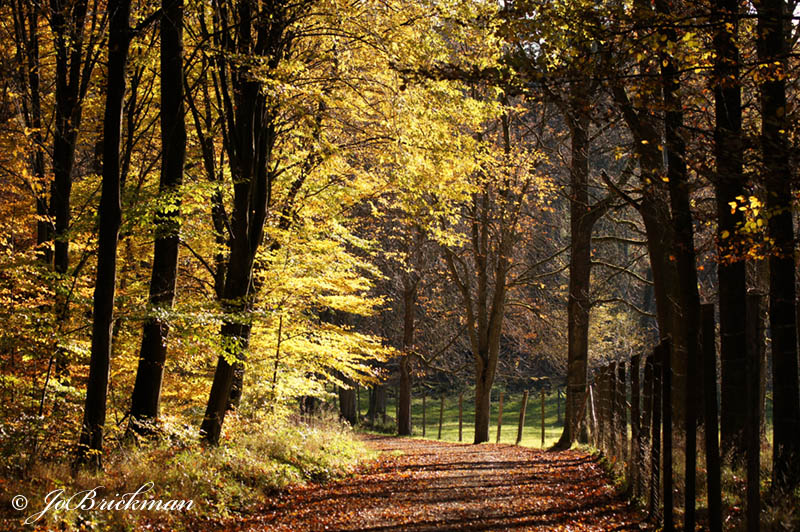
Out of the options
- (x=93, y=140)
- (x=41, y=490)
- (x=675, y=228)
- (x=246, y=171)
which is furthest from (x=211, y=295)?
(x=675, y=228)

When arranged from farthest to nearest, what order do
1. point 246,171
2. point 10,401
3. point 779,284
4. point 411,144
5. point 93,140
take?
1. point 93,140
2. point 411,144
3. point 246,171
4. point 10,401
5. point 779,284

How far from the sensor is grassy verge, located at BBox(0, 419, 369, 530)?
6.07m

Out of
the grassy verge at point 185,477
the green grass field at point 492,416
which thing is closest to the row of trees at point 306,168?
the grassy verge at point 185,477

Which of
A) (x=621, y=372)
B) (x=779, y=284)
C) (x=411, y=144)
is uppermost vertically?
(x=411, y=144)

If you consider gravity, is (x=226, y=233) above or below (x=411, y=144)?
below

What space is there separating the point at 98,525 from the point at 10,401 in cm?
357

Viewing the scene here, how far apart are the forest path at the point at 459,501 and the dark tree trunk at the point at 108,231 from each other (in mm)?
2329

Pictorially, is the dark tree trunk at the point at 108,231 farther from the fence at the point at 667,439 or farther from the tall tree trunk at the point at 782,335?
the tall tree trunk at the point at 782,335

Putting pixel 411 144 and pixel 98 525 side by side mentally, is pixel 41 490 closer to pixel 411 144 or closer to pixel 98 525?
pixel 98 525

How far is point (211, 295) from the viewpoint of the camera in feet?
51.3

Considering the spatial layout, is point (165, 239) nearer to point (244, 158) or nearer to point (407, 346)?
point (244, 158)

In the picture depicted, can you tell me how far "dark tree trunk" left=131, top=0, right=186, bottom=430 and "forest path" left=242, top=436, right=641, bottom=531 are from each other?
2.50m

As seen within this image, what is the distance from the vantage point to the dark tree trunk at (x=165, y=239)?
9.42 m

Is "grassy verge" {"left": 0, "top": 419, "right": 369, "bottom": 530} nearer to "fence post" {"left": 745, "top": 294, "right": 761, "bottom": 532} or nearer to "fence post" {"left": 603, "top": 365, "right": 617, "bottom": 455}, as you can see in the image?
"fence post" {"left": 603, "top": 365, "right": 617, "bottom": 455}
